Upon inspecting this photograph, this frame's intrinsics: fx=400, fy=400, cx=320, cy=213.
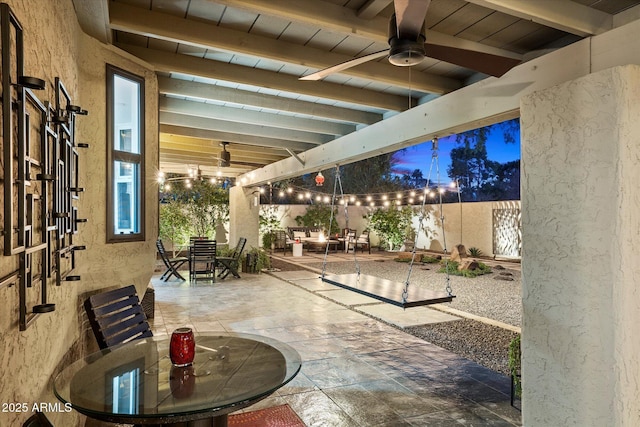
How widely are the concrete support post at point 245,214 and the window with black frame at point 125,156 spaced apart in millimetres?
6321

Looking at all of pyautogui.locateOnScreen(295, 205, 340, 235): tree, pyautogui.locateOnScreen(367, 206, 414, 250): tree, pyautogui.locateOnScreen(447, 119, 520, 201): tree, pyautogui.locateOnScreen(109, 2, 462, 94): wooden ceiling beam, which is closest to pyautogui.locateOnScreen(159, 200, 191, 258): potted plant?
pyautogui.locateOnScreen(295, 205, 340, 235): tree

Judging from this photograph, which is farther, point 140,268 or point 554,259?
point 140,268

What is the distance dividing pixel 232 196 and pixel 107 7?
300 inches

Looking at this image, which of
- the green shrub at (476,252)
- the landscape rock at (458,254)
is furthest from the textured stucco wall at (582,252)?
the green shrub at (476,252)

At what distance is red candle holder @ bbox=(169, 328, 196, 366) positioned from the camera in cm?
167

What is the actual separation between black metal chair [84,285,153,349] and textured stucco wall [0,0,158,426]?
11 cm

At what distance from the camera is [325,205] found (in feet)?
50.3

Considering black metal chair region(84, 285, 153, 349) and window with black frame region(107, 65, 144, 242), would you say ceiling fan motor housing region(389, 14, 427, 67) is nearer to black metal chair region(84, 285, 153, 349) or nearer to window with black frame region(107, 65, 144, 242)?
window with black frame region(107, 65, 144, 242)

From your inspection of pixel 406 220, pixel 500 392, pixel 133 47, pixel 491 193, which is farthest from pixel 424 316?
pixel 491 193

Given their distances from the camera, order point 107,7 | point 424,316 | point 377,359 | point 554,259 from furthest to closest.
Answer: point 424,316
point 377,359
point 107,7
point 554,259

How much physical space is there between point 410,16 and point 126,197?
7.99 feet

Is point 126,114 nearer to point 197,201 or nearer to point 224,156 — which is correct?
point 224,156

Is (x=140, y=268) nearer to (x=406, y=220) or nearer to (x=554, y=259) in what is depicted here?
(x=554, y=259)

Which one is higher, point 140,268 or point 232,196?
point 232,196
